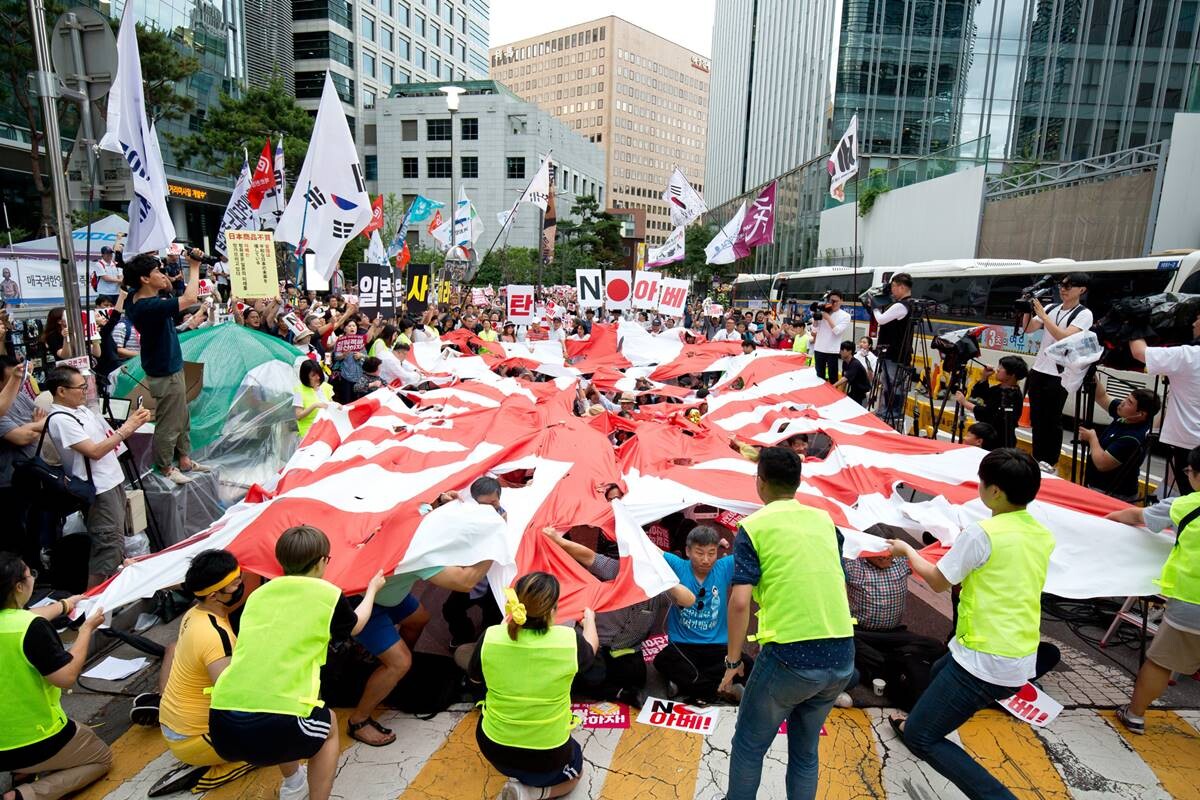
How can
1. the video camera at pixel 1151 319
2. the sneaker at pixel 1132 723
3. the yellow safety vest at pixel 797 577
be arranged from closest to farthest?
the yellow safety vest at pixel 797 577 → the sneaker at pixel 1132 723 → the video camera at pixel 1151 319

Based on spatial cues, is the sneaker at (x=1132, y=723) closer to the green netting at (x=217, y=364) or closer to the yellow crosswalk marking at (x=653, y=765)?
the yellow crosswalk marking at (x=653, y=765)

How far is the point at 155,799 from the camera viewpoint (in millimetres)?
3348

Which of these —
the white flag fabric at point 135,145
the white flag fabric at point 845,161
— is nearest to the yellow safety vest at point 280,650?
the white flag fabric at point 135,145

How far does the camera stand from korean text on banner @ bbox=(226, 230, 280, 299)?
879 centimetres

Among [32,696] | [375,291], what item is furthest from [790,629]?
[375,291]

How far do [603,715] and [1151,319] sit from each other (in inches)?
187

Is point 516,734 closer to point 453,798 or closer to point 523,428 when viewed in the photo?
point 453,798

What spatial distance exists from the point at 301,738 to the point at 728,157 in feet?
252

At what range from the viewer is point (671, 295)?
14867 mm

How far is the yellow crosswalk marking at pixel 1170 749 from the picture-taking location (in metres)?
3.52

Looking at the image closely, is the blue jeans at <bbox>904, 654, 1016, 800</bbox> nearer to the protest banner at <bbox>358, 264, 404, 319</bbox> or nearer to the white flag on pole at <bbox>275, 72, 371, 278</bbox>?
the white flag on pole at <bbox>275, 72, 371, 278</bbox>

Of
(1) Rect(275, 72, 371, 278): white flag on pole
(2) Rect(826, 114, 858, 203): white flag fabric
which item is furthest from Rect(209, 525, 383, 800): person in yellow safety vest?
(2) Rect(826, 114, 858, 203): white flag fabric

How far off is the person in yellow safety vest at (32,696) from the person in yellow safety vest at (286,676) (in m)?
0.88

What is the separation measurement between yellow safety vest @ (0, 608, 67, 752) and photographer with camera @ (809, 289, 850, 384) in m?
9.55
